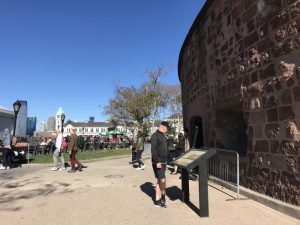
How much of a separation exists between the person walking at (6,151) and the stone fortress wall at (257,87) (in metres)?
8.77

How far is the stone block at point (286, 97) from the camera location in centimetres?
687

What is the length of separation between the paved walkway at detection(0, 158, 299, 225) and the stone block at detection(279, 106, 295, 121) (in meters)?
1.67

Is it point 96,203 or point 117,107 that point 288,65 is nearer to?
point 96,203

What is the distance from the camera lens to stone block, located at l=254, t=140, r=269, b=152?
7656 mm

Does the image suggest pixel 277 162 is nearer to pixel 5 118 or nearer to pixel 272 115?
pixel 272 115

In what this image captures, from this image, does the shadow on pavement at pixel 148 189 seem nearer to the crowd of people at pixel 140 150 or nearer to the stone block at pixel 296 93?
the crowd of people at pixel 140 150

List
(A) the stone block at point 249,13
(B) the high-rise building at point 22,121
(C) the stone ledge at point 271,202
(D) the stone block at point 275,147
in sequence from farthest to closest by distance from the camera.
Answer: (B) the high-rise building at point 22,121
(A) the stone block at point 249,13
(D) the stone block at point 275,147
(C) the stone ledge at point 271,202

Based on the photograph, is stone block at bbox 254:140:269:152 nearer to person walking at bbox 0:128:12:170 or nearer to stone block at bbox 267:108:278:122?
stone block at bbox 267:108:278:122

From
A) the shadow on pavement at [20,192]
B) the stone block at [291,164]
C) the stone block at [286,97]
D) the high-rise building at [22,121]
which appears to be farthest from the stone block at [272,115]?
the high-rise building at [22,121]

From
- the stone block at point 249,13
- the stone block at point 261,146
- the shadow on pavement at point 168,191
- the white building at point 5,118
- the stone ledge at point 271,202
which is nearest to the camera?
the stone ledge at point 271,202

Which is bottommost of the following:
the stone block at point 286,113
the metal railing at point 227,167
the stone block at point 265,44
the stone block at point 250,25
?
the metal railing at point 227,167

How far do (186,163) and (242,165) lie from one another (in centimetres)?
211

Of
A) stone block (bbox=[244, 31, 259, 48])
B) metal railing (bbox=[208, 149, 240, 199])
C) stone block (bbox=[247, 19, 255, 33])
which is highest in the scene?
stone block (bbox=[247, 19, 255, 33])

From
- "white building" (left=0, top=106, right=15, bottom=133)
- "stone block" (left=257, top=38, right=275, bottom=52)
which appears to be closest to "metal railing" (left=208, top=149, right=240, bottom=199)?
"stone block" (left=257, top=38, right=275, bottom=52)
